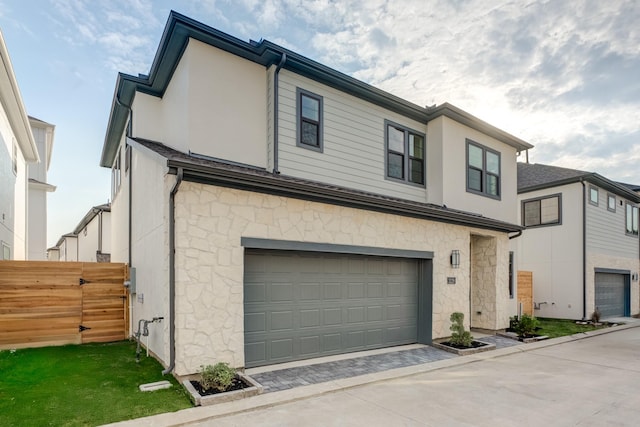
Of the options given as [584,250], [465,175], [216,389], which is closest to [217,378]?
[216,389]

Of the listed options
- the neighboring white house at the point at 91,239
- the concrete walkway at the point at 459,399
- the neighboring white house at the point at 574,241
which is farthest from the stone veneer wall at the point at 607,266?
the neighboring white house at the point at 91,239

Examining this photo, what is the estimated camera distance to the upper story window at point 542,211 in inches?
635

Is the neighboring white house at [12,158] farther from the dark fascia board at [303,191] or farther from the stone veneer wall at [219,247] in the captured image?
the stone veneer wall at [219,247]

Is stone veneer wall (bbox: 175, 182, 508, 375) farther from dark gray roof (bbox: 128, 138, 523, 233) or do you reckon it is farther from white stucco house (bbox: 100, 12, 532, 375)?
dark gray roof (bbox: 128, 138, 523, 233)

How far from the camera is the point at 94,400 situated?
16.1 feet

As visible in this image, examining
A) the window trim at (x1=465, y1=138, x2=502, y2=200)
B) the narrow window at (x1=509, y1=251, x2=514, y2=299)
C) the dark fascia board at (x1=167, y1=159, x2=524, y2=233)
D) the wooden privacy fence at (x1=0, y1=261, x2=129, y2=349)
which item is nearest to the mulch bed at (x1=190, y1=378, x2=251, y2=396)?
the dark fascia board at (x1=167, y1=159, x2=524, y2=233)

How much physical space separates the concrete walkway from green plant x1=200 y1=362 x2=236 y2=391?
1.14 feet

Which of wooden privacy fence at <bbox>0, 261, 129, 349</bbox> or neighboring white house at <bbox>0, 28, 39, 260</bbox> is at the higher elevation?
neighboring white house at <bbox>0, 28, 39, 260</bbox>

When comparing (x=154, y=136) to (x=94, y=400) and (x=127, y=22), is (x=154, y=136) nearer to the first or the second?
(x=127, y=22)

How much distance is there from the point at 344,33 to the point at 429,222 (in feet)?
18.5

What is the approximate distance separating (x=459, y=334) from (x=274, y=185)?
18.5ft

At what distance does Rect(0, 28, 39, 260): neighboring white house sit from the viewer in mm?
8672

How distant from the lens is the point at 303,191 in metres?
6.93

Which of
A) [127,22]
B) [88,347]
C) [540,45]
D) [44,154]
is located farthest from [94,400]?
[44,154]
